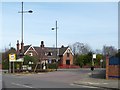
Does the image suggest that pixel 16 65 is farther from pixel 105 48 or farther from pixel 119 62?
pixel 105 48

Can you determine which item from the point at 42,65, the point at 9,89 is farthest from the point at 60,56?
the point at 9,89

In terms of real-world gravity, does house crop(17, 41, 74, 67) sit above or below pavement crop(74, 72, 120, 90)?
above

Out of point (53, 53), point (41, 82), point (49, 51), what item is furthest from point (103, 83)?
point (53, 53)

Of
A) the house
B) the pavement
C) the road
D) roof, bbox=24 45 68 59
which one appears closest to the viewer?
the pavement

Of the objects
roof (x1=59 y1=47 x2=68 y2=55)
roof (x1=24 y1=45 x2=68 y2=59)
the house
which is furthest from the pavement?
roof (x1=59 y1=47 x2=68 y2=55)

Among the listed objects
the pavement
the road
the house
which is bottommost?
the road

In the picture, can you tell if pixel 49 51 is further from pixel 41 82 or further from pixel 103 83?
pixel 103 83

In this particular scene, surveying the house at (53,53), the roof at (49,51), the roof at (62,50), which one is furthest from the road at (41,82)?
the roof at (62,50)

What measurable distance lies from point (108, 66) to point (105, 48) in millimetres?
97303

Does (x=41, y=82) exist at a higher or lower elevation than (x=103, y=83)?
lower

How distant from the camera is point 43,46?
11462 cm

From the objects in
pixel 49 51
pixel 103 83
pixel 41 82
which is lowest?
pixel 41 82

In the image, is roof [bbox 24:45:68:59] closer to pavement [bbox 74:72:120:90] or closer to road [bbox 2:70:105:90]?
road [bbox 2:70:105:90]

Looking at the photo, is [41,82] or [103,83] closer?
[103,83]
